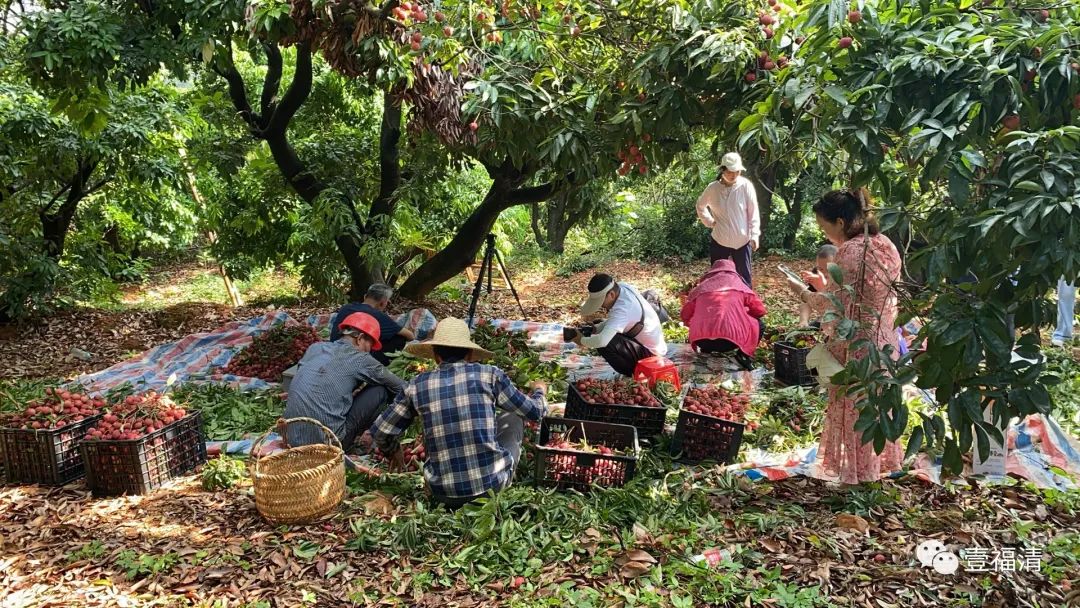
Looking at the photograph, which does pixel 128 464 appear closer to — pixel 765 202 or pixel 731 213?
pixel 731 213

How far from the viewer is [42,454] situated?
12.8 ft

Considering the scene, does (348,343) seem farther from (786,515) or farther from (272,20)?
(786,515)

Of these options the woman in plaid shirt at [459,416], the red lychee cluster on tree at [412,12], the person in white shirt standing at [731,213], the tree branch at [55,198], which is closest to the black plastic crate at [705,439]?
the woman in plaid shirt at [459,416]

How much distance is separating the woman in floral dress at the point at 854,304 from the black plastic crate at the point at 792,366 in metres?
1.31

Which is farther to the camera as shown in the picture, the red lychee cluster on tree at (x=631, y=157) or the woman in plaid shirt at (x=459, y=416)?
the red lychee cluster on tree at (x=631, y=157)

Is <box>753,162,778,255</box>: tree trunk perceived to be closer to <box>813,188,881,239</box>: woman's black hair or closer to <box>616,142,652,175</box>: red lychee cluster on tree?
<box>616,142,652,175</box>: red lychee cluster on tree

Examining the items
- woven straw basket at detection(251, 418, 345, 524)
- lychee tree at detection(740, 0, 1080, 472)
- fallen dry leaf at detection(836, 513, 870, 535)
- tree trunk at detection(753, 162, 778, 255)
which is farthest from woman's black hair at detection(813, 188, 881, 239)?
tree trunk at detection(753, 162, 778, 255)

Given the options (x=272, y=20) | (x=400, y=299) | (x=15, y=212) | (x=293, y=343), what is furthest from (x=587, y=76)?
(x=15, y=212)

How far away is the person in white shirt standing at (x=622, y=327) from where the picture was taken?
15.9ft

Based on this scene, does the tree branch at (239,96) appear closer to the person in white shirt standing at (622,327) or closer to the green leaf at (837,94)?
the person in white shirt standing at (622,327)

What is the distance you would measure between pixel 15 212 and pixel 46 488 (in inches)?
213

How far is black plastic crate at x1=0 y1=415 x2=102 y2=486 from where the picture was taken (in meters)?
3.88

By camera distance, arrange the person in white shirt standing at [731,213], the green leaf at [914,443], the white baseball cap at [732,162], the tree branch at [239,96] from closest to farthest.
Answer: the green leaf at [914,443] < the white baseball cap at [732,162] < the person in white shirt standing at [731,213] < the tree branch at [239,96]

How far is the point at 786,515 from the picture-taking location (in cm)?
335
